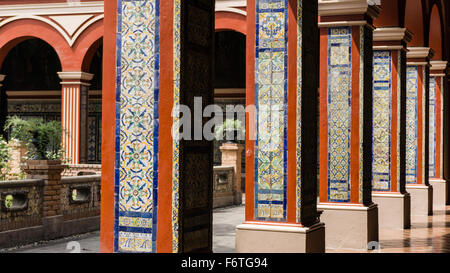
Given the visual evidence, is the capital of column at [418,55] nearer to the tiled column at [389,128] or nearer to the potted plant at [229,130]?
the tiled column at [389,128]

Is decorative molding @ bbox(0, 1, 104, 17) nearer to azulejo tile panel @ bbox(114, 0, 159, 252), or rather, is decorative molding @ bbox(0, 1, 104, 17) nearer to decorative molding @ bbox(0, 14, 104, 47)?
decorative molding @ bbox(0, 14, 104, 47)

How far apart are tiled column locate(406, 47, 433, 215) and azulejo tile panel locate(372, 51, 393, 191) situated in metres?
2.44

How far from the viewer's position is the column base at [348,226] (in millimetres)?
8445

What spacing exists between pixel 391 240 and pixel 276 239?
3726 mm

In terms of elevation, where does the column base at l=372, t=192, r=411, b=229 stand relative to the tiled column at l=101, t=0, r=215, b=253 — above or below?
below

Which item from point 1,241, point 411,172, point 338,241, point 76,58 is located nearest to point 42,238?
point 1,241

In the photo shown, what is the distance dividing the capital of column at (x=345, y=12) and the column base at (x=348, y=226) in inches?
102

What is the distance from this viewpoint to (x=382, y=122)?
10578 mm

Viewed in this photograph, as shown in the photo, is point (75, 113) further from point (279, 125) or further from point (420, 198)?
point (279, 125)

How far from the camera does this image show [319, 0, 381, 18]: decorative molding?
8531mm

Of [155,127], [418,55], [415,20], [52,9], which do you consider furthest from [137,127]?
[52,9]

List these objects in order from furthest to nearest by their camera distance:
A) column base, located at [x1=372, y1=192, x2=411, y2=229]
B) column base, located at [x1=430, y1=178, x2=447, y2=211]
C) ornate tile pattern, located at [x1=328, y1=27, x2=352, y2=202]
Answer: column base, located at [x1=430, y1=178, x2=447, y2=211] → column base, located at [x1=372, y1=192, x2=411, y2=229] → ornate tile pattern, located at [x1=328, y1=27, x2=352, y2=202]

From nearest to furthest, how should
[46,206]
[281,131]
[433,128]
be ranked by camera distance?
1. [281,131]
2. [46,206]
3. [433,128]

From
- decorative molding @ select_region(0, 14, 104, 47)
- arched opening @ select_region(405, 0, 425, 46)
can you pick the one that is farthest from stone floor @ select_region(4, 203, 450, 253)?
decorative molding @ select_region(0, 14, 104, 47)
